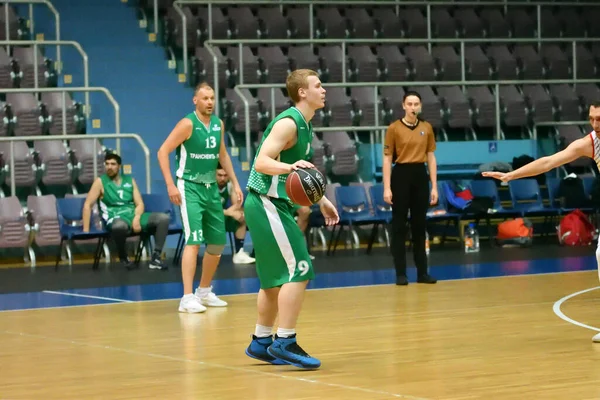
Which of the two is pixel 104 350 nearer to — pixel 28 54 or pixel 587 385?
pixel 587 385

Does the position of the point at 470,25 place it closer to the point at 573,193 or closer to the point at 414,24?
the point at 414,24

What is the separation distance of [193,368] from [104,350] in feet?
3.27

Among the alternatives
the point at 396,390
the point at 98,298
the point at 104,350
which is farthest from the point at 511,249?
the point at 396,390

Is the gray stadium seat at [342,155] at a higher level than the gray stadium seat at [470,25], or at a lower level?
lower

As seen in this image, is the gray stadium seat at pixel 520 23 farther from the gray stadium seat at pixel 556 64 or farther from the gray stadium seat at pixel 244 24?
the gray stadium seat at pixel 244 24

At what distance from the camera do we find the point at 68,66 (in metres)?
16.2

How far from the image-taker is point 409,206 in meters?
10.7

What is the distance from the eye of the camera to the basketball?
5680mm

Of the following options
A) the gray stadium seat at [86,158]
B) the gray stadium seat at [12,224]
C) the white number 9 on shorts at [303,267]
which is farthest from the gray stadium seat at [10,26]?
the white number 9 on shorts at [303,267]

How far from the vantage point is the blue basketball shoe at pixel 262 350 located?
240 inches

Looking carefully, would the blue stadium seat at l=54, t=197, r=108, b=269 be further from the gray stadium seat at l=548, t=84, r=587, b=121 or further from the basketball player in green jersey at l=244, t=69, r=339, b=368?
the gray stadium seat at l=548, t=84, r=587, b=121

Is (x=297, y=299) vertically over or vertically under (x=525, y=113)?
under

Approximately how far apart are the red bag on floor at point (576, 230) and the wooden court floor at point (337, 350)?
5.35 meters

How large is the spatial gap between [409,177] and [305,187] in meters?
5.01
